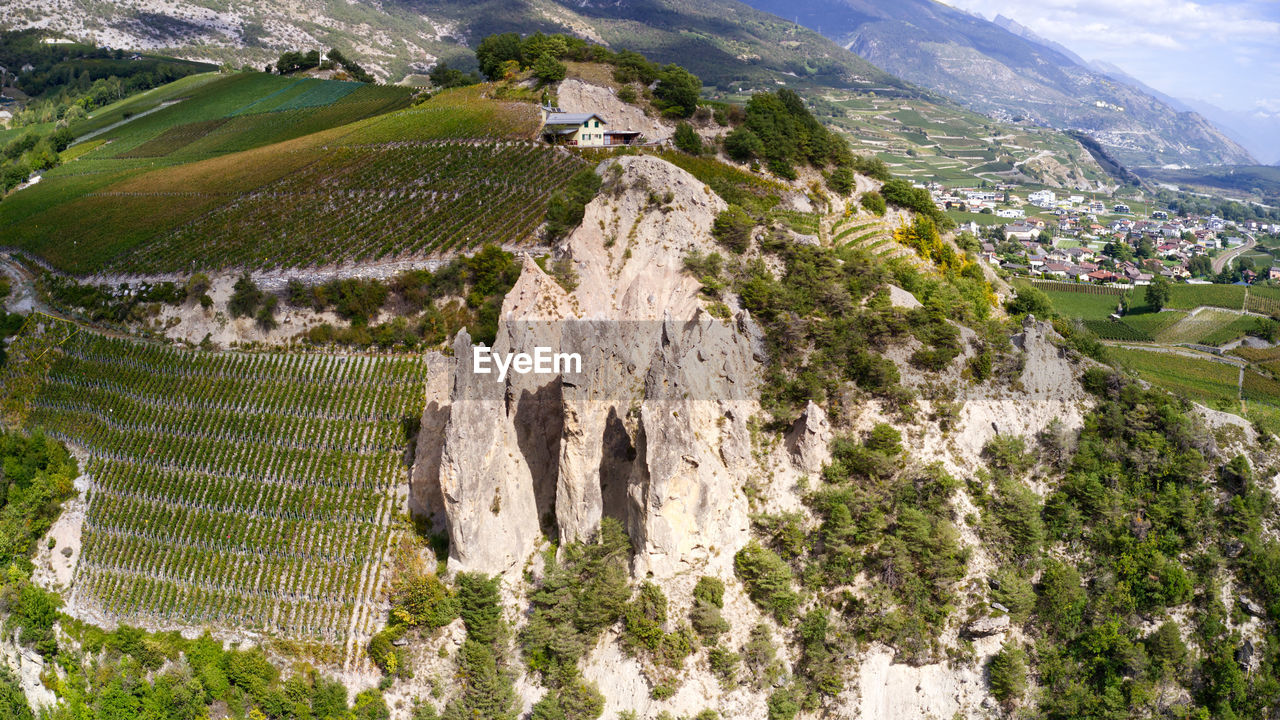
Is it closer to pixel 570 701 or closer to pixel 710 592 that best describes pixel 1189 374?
pixel 710 592

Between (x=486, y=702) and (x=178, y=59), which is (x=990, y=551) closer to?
(x=486, y=702)

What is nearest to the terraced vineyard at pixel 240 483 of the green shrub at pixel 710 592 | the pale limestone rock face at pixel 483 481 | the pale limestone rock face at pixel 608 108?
the pale limestone rock face at pixel 483 481

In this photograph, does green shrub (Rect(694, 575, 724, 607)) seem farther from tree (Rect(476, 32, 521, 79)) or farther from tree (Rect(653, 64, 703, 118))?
tree (Rect(476, 32, 521, 79))

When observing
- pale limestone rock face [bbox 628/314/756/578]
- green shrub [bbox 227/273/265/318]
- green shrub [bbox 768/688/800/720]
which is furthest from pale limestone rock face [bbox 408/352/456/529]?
green shrub [bbox 768/688/800/720]

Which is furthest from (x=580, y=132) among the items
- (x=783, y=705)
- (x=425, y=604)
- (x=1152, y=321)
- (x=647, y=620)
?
(x=1152, y=321)

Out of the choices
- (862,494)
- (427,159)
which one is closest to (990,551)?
(862,494)

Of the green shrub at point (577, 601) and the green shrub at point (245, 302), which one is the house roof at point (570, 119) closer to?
the green shrub at point (245, 302)
